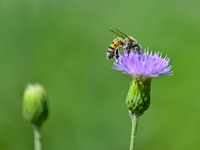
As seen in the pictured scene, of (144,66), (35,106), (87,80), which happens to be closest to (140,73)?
(144,66)

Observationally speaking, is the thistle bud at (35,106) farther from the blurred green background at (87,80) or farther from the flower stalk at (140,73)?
the blurred green background at (87,80)

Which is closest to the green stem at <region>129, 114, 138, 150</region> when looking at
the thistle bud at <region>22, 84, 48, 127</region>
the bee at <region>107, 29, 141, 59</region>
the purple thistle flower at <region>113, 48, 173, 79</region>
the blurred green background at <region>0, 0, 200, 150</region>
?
the purple thistle flower at <region>113, 48, 173, 79</region>

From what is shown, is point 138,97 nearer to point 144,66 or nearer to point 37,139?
point 144,66

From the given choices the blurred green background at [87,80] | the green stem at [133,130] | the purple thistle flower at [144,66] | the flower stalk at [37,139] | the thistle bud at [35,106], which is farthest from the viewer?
the blurred green background at [87,80]

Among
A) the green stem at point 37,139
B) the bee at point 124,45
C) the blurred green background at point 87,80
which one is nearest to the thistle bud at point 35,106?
the green stem at point 37,139

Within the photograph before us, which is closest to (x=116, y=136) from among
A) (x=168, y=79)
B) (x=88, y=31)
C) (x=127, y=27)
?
(x=168, y=79)
